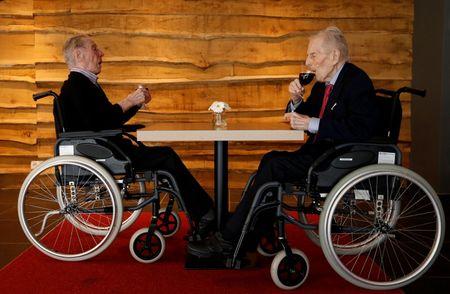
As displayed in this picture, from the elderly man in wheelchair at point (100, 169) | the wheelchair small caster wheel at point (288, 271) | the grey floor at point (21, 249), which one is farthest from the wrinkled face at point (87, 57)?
the wheelchair small caster wheel at point (288, 271)

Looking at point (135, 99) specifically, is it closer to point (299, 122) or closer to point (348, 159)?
point (299, 122)

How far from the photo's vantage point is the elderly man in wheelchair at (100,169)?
2.81m

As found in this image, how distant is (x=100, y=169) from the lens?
2729mm

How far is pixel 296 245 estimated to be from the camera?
10.9ft

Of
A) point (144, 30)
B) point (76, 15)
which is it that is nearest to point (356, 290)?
point (144, 30)

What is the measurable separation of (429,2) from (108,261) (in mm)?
3623

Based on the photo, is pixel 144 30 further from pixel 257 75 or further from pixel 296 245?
pixel 296 245

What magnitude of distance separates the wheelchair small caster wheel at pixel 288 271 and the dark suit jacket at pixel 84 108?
1.17 metres

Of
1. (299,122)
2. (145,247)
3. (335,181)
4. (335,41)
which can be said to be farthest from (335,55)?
(145,247)

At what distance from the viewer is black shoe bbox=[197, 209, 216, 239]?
304 cm

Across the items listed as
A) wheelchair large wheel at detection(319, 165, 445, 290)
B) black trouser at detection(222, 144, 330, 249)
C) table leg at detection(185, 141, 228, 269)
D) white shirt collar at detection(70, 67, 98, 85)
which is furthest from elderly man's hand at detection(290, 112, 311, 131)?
white shirt collar at detection(70, 67, 98, 85)

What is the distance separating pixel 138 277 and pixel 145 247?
0.22 metres

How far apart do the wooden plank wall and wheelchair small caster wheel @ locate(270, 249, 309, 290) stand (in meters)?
2.59

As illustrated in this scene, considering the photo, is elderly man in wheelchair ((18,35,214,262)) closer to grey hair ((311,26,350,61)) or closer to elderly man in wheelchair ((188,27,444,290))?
elderly man in wheelchair ((188,27,444,290))
